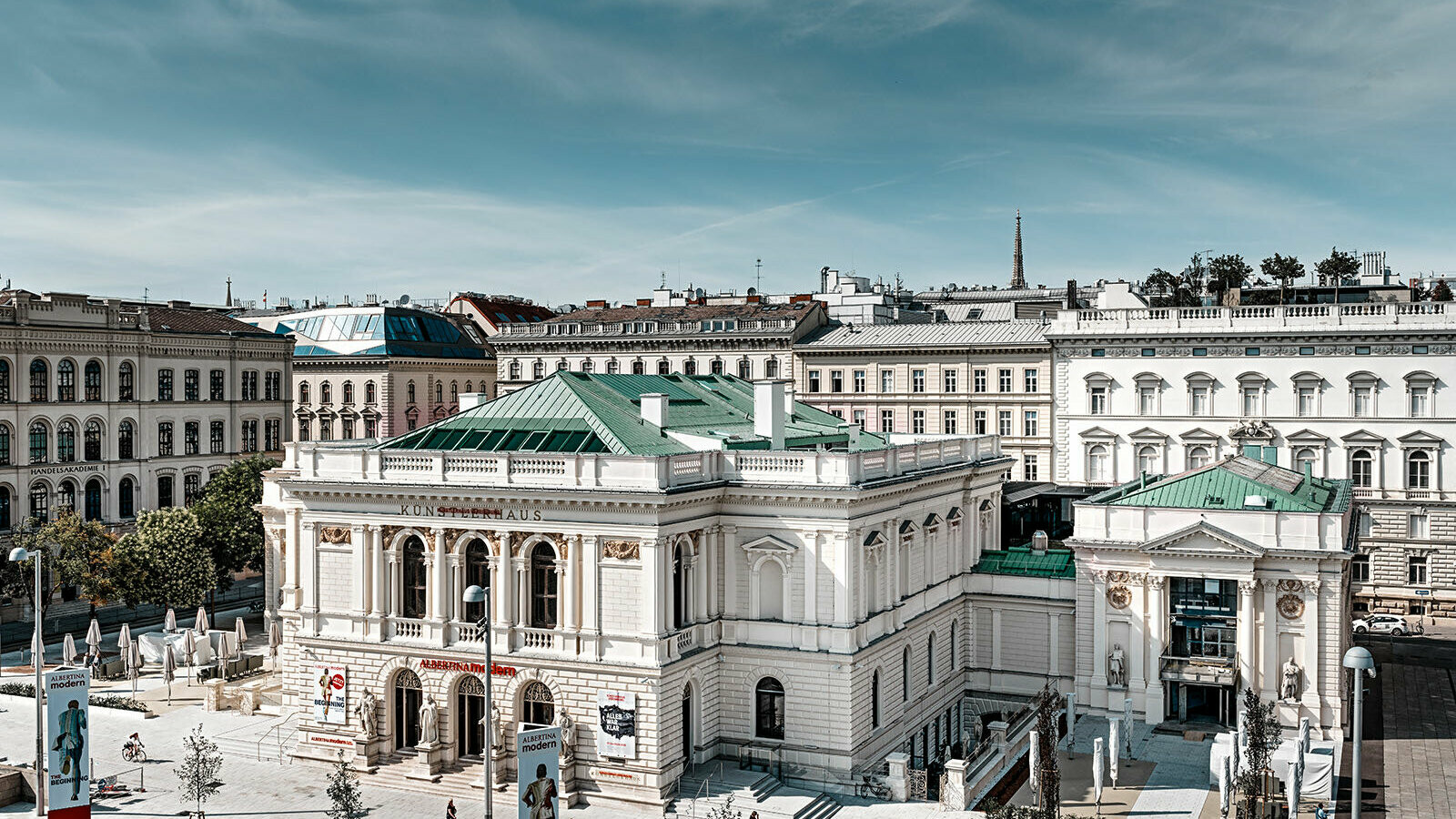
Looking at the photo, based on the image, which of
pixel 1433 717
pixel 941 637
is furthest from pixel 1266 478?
pixel 941 637

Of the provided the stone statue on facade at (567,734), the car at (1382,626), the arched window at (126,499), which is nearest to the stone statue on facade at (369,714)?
the stone statue on facade at (567,734)

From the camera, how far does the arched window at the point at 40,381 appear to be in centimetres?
7637

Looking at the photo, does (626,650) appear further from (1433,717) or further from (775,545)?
(1433,717)

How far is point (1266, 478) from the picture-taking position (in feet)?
181

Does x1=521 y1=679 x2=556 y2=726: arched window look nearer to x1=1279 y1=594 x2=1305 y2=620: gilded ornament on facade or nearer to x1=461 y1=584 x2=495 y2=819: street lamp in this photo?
x1=461 y1=584 x2=495 y2=819: street lamp

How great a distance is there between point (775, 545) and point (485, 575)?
9134 millimetres

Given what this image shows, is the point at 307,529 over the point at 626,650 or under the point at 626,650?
over

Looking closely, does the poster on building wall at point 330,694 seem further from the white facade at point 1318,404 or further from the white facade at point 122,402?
the white facade at point 1318,404

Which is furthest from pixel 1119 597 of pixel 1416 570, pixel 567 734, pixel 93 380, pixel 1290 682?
pixel 93 380

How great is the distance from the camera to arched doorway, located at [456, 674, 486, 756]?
42.2m

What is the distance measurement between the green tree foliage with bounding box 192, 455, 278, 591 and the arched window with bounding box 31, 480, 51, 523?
857cm

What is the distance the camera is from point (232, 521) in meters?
74.6

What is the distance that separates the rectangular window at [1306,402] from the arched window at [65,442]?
6960 centimetres

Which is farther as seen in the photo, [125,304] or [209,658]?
[125,304]
